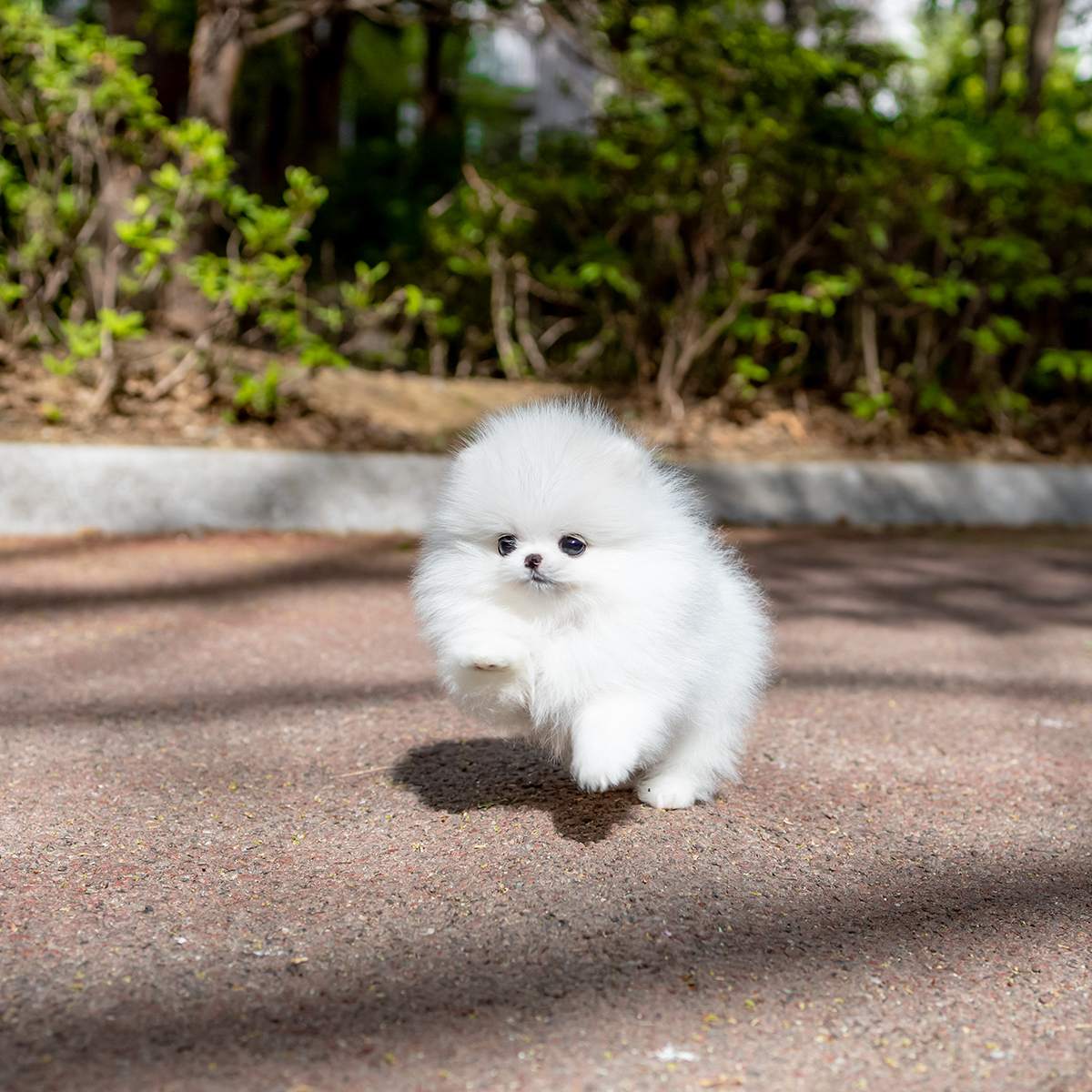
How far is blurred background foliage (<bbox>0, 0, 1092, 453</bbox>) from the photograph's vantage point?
Result: 275 inches

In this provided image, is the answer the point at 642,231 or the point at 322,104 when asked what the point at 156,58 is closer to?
the point at 322,104

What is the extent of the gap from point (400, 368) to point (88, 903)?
8197mm

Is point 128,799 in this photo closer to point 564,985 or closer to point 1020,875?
point 564,985

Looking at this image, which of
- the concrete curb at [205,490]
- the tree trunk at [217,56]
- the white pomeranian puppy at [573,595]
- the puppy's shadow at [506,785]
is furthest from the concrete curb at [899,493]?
the white pomeranian puppy at [573,595]

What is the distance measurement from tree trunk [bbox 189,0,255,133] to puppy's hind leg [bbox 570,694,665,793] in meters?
6.81

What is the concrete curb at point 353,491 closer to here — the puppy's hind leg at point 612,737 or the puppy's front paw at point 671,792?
the puppy's front paw at point 671,792

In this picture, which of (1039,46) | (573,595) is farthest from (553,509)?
(1039,46)

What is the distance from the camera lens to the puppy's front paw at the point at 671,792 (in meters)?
2.72

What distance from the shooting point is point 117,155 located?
7324mm

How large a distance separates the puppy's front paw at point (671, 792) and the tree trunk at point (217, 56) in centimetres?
670

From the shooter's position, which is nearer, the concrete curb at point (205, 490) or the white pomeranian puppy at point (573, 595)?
the white pomeranian puppy at point (573, 595)

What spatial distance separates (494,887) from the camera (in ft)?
7.45

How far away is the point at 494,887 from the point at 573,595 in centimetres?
63

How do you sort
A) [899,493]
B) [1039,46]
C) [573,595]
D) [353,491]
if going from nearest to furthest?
[573,595], [353,491], [899,493], [1039,46]
